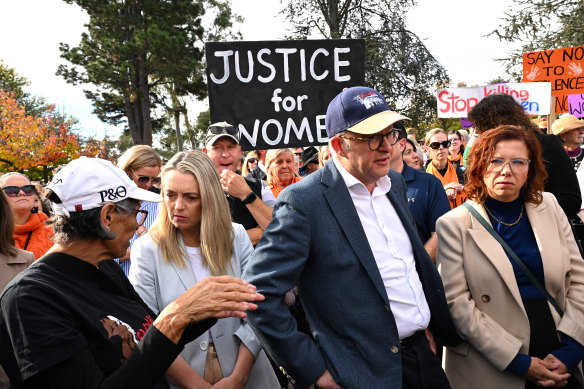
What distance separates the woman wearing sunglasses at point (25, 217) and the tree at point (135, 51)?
1932 centimetres

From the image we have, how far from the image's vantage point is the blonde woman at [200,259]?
2.60 meters

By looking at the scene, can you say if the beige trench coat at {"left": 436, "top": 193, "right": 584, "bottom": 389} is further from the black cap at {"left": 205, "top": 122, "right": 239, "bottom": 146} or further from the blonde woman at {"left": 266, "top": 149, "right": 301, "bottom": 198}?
the blonde woman at {"left": 266, "top": 149, "right": 301, "bottom": 198}

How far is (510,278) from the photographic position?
8.66 feet

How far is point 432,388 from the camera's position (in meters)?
2.29

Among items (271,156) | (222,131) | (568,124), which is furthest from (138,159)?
(568,124)

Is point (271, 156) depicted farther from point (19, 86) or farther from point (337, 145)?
point (19, 86)

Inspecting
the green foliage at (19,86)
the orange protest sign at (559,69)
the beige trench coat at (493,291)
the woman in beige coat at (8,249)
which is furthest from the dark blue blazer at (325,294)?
the green foliage at (19,86)

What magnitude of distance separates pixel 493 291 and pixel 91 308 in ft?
6.70

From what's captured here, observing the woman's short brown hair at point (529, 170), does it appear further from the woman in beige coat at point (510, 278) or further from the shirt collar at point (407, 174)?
the shirt collar at point (407, 174)

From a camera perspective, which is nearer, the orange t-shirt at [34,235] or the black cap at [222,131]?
the black cap at [222,131]

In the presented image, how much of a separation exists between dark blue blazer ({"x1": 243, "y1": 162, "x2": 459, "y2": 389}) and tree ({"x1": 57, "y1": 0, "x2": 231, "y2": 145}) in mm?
21990

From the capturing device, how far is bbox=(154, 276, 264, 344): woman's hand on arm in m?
1.80

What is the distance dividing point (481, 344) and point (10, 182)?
4.01 meters

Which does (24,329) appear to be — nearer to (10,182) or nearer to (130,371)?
(130,371)
